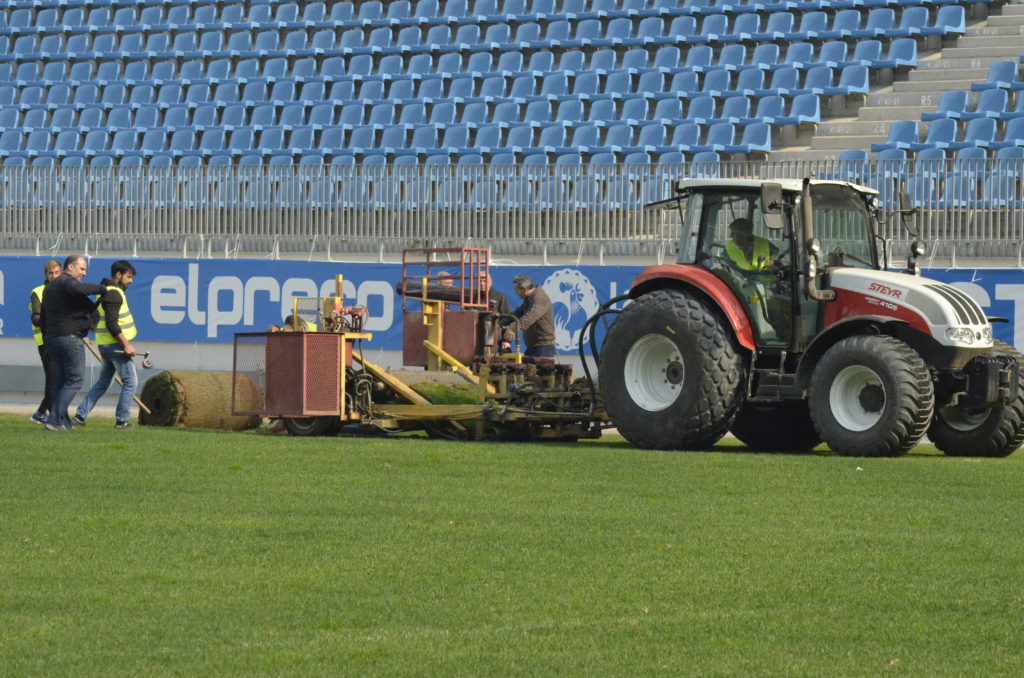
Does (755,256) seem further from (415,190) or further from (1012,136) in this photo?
(1012,136)

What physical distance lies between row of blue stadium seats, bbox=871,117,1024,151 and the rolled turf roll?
10.5 meters

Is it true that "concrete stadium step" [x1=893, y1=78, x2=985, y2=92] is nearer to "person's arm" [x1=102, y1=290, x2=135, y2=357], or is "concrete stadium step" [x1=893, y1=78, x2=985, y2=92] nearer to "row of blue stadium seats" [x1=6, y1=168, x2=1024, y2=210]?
"row of blue stadium seats" [x1=6, y1=168, x2=1024, y2=210]

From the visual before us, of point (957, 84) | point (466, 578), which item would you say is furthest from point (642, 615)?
point (957, 84)

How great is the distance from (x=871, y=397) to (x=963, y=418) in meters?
1.09

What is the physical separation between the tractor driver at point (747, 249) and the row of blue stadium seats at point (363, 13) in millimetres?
13891

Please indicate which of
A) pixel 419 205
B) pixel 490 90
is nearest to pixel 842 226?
pixel 419 205

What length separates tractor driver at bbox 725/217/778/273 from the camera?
1508 cm

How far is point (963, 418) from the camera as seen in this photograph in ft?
48.6

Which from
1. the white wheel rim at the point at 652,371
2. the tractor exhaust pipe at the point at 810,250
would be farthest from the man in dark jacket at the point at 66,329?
the tractor exhaust pipe at the point at 810,250

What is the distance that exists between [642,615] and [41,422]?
11102 mm

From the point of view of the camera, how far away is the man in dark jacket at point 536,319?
60.7 ft

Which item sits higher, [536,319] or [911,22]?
[911,22]

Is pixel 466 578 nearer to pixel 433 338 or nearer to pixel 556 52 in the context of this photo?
pixel 433 338

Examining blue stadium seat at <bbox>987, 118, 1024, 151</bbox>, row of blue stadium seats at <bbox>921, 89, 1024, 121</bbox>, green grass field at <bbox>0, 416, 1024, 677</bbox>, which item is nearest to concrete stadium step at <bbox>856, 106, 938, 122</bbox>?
row of blue stadium seats at <bbox>921, 89, 1024, 121</bbox>
